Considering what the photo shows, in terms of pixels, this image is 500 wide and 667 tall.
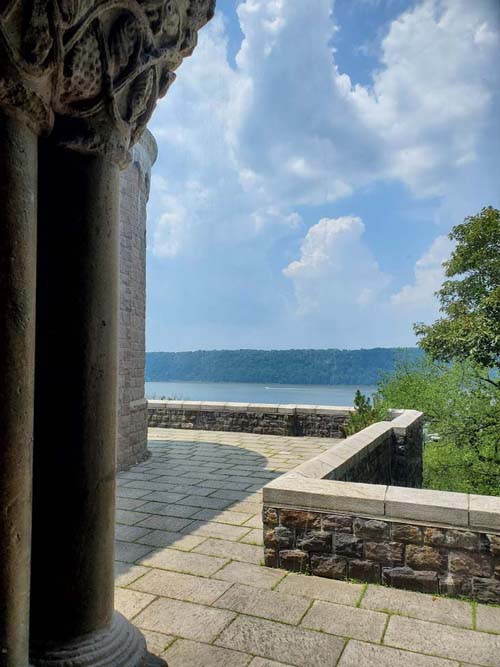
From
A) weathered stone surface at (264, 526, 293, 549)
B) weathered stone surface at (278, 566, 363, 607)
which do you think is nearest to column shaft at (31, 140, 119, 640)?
weathered stone surface at (278, 566, 363, 607)

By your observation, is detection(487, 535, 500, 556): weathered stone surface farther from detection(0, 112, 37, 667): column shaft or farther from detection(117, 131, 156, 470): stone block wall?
detection(117, 131, 156, 470): stone block wall

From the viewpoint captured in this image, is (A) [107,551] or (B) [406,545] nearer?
(A) [107,551]

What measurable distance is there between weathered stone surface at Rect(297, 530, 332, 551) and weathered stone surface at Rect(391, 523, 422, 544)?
1.48ft

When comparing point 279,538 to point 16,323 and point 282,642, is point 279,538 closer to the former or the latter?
point 282,642

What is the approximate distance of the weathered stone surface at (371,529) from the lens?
355cm

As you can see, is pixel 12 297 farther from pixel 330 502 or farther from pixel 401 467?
pixel 401 467

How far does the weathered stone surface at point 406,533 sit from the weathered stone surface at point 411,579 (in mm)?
183

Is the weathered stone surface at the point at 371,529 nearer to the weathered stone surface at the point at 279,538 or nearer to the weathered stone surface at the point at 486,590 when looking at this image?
the weathered stone surface at the point at 279,538

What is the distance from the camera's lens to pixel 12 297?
59.1 inches

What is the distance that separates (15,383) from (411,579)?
9.84ft

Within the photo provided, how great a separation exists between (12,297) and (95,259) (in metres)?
0.40

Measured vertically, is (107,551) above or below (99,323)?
below

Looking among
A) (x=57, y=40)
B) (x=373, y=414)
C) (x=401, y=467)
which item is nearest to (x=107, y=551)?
(x=57, y=40)

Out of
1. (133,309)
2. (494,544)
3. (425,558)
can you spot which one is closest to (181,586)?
(425,558)
